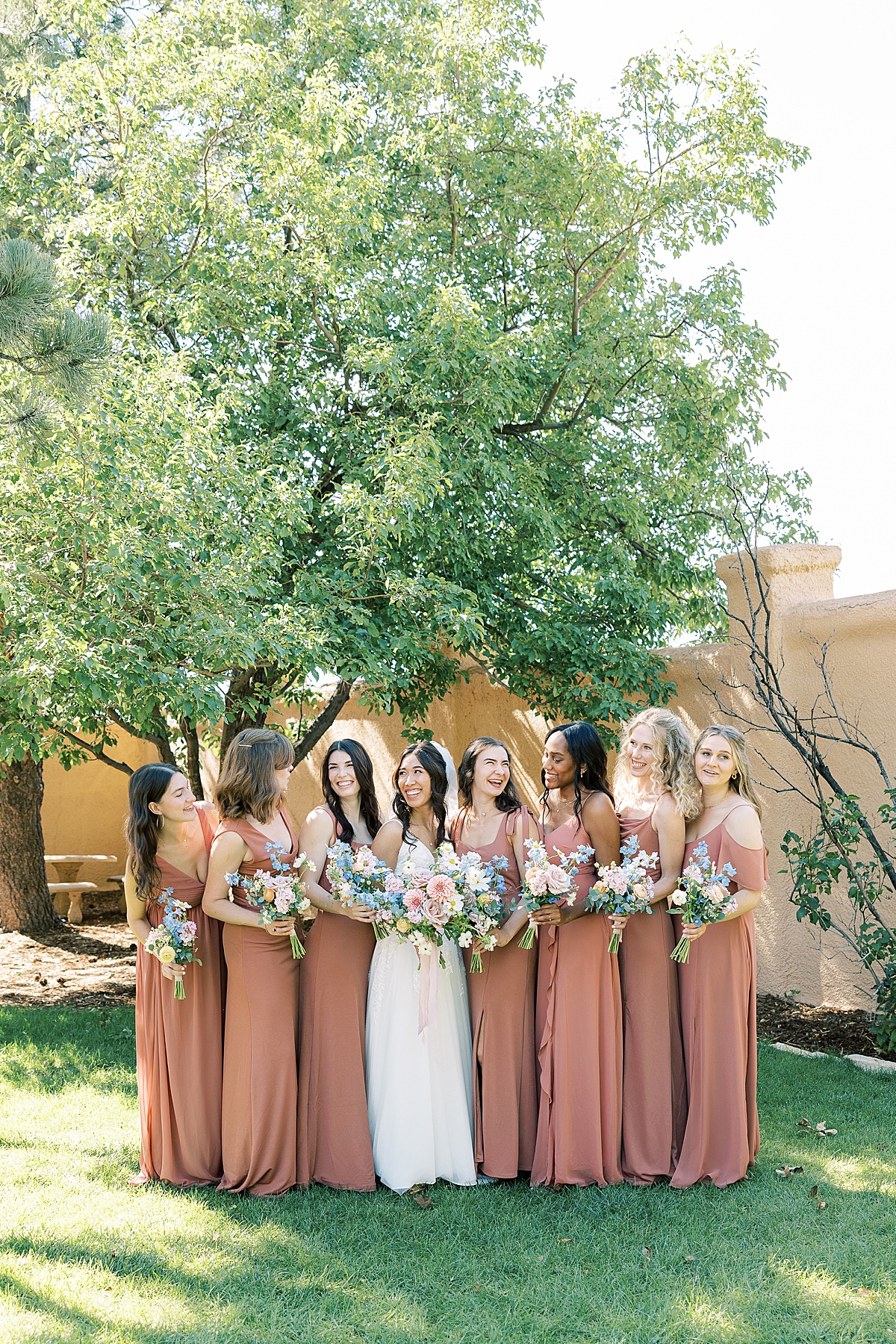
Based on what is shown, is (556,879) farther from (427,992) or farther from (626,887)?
(427,992)

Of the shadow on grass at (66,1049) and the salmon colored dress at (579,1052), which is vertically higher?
the salmon colored dress at (579,1052)

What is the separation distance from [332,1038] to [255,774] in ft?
3.93

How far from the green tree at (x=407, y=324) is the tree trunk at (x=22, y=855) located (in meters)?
3.31

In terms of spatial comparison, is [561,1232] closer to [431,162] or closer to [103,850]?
[431,162]

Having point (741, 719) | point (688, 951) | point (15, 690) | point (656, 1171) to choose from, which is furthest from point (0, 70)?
point (656, 1171)

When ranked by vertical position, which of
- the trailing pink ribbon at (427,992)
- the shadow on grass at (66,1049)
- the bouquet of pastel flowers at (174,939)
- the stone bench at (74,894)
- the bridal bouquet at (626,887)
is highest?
the bridal bouquet at (626,887)

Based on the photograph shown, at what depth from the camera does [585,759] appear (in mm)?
5125

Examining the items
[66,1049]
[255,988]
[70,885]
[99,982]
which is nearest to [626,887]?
[255,988]

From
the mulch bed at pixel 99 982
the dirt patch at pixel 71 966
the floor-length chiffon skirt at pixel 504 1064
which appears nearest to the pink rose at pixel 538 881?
the floor-length chiffon skirt at pixel 504 1064

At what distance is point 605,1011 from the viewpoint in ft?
16.3

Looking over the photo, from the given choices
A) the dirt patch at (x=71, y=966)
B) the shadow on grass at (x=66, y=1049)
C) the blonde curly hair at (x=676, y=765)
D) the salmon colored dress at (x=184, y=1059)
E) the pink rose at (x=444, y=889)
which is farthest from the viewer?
the dirt patch at (x=71, y=966)

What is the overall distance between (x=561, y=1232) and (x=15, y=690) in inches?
155

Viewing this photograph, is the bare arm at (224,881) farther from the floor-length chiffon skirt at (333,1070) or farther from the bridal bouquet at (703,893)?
the bridal bouquet at (703,893)

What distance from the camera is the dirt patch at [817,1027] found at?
6898 millimetres
